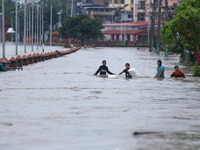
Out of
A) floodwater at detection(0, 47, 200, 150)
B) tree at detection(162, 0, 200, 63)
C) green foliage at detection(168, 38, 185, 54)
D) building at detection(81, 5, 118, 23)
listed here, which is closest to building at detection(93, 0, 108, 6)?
building at detection(81, 5, 118, 23)

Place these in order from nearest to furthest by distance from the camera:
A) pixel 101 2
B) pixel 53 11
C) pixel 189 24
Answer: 1. pixel 189 24
2. pixel 53 11
3. pixel 101 2

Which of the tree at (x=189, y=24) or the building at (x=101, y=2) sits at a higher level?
the building at (x=101, y=2)

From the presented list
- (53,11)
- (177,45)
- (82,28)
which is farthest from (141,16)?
(177,45)

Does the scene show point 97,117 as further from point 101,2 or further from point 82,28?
point 101,2

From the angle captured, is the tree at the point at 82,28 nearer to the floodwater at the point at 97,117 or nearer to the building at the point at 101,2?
the building at the point at 101,2

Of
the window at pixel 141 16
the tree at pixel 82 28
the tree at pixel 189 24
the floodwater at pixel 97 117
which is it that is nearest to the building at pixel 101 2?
the window at pixel 141 16

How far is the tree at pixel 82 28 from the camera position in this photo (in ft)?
417

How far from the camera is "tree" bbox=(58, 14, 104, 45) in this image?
417 ft

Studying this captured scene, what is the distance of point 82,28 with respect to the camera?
12838 centimetres

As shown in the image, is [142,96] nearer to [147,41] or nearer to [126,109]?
[126,109]

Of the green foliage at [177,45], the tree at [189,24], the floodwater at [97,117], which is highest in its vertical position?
the tree at [189,24]

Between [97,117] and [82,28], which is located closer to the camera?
[97,117]

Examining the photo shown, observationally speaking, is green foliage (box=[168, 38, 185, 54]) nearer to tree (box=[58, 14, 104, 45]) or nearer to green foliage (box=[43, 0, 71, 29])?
tree (box=[58, 14, 104, 45])

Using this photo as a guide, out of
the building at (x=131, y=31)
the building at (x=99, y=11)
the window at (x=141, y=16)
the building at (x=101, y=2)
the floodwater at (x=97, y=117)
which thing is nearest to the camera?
the floodwater at (x=97, y=117)
